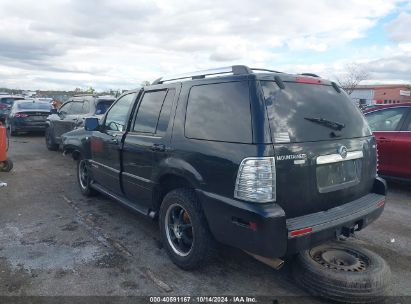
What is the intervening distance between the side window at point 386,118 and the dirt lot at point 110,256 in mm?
1316

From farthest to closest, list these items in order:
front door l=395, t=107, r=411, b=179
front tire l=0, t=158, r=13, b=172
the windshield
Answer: the windshield → front tire l=0, t=158, r=13, b=172 → front door l=395, t=107, r=411, b=179

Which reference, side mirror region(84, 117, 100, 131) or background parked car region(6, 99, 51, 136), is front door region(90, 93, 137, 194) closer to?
side mirror region(84, 117, 100, 131)

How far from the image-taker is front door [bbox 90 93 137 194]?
4.78m

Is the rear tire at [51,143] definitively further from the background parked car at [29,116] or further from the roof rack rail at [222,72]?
the roof rack rail at [222,72]

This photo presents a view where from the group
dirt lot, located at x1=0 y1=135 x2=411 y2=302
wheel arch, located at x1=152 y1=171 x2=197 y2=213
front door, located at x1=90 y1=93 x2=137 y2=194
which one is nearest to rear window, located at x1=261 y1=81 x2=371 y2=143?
wheel arch, located at x1=152 y1=171 x2=197 y2=213

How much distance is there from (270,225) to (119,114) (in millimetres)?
3038

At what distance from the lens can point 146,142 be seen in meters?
4.09

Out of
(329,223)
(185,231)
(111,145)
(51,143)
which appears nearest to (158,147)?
(185,231)

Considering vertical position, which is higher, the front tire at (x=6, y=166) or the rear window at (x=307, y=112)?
the rear window at (x=307, y=112)

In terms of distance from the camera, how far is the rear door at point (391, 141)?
6.43m

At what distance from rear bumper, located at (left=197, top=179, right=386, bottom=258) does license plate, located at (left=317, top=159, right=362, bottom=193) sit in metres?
0.21

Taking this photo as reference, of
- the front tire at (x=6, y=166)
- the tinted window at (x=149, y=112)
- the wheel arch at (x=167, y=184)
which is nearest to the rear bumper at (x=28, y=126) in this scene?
the front tire at (x=6, y=166)

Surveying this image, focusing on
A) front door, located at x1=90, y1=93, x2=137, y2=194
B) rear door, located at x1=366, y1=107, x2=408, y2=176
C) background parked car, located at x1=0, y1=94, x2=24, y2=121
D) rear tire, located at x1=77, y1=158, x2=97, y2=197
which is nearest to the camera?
front door, located at x1=90, y1=93, x2=137, y2=194

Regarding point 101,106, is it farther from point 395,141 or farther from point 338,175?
point 338,175
